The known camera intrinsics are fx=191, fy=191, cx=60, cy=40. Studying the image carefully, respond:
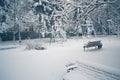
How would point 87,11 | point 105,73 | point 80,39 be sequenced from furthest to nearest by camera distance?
point 80,39
point 87,11
point 105,73

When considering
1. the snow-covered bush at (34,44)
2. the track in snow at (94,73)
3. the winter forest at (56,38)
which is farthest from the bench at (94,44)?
the snow-covered bush at (34,44)

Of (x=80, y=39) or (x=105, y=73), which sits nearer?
(x=105, y=73)

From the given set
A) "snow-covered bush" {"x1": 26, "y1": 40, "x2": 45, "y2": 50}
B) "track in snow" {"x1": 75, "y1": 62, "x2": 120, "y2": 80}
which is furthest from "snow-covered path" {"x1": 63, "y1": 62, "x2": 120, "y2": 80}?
"snow-covered bush" {"x1": 26, "y1": 40, "x2": 45, "y2": 50}

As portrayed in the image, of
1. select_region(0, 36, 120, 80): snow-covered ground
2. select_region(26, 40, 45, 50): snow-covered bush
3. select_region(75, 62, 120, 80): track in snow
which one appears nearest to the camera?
select_region(75, 62, 120, 80): track in snow

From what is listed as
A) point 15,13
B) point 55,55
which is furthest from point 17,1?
point 55,55

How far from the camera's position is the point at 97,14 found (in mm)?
3340

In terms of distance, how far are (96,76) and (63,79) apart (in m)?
0.66

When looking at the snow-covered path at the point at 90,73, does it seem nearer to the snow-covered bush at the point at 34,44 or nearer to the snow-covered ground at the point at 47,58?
the snow-covered ground at the point at 47,58

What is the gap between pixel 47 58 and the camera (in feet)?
13.4

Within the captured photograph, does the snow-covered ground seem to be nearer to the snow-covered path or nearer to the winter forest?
the winter forest

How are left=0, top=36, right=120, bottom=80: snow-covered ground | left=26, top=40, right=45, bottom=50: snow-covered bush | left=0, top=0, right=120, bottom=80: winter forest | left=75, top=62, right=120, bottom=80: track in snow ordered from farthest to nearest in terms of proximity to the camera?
left=26, top=40, right=45, bottom=50: snow-covered bush < left=0, top=36, right=120, bottom=80: snow-covered ground < left=0, top=0, right=120, bottom=80: winter forest < left=75, top=62, right=120, bottom=80: track in snow

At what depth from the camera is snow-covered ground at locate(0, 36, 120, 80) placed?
3668mm

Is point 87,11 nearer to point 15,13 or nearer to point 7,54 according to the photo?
point 15,13

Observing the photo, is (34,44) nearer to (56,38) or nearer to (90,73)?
(56,38)
